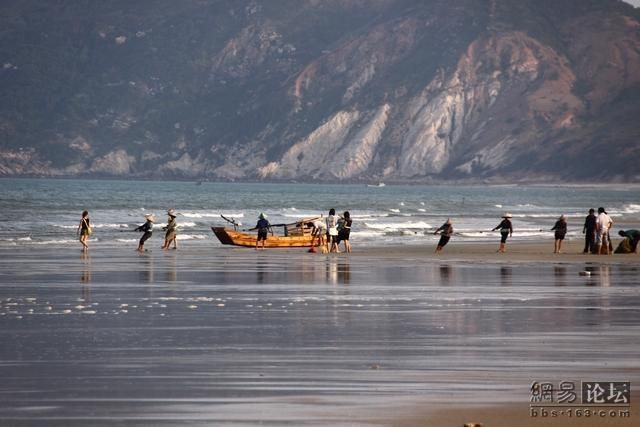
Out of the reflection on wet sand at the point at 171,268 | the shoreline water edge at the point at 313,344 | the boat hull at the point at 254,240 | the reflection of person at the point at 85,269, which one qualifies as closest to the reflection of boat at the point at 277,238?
the boat hull at the point at 254,240

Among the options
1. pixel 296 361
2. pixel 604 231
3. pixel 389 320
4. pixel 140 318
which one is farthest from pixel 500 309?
pixel 604 231

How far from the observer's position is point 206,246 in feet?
156

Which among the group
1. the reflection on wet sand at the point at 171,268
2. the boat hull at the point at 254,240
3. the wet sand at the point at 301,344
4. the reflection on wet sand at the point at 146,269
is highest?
the boat hull at the point at 254,240

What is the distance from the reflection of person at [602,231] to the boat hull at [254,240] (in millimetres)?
9934

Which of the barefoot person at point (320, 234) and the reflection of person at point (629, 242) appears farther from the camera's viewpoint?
the barefoot person at point (320, 234)

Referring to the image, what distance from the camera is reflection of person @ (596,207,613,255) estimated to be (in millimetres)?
38969

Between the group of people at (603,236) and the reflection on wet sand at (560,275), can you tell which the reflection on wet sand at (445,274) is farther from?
the group of people at (603,236)

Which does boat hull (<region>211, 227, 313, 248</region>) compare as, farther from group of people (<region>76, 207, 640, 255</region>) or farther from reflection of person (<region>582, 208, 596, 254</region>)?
reflection of person (<region>582, 208, 596, 254</region>)

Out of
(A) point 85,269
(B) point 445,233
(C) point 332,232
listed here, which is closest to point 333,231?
(C) point 332,232

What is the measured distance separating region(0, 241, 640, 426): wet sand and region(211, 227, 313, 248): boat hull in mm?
14542

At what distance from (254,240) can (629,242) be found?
12.9m

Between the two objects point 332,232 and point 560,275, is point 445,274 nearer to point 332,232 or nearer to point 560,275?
point 560,275

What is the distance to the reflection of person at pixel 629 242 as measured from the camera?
39250mm

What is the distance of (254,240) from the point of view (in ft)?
152
